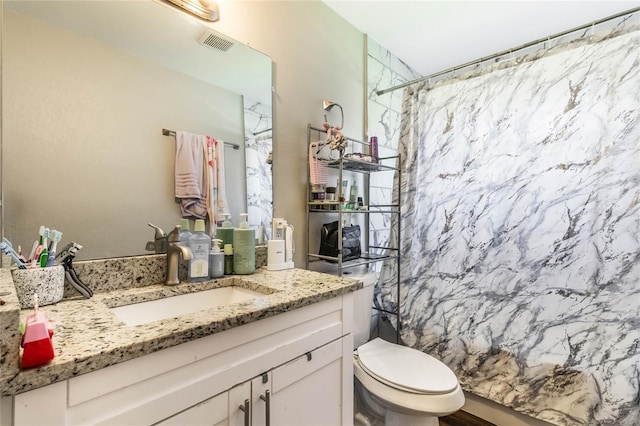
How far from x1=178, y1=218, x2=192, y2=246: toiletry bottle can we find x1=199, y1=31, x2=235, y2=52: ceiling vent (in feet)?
2.37

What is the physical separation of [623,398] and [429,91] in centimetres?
171

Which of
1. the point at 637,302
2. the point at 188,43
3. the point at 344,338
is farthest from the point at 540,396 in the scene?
the point at 188,43

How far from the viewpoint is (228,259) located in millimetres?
1229

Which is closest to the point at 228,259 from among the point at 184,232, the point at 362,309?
the point at 184,232

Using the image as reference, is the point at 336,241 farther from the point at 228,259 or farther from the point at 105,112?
the point at 105,112

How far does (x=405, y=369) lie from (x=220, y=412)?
0.89 m

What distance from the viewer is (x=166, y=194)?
113cm

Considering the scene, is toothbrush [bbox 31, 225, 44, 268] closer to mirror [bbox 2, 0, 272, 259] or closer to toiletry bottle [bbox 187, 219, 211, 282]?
mirror [bbox 2, 0, 272, 259]

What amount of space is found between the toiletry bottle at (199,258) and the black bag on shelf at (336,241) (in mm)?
642

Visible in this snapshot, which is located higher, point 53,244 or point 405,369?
point 53,244

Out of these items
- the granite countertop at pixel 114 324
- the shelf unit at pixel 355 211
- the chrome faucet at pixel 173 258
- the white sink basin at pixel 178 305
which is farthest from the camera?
the shelf unit at pixel 355 211

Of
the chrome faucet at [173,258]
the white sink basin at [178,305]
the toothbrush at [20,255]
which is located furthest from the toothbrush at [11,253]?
the chrome faucet at [173,258]

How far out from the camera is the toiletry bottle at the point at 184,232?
1.10 meters

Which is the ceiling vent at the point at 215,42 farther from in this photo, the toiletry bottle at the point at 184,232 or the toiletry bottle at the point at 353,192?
the toiletry bottle at the point at 353,192
